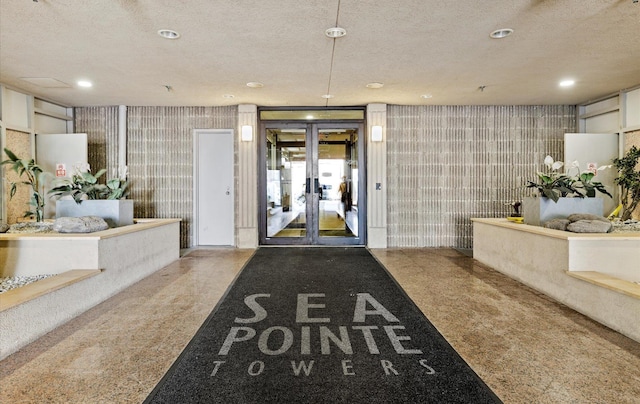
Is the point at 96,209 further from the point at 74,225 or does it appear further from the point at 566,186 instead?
the point at 566,186

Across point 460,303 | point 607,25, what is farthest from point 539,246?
point 607,25

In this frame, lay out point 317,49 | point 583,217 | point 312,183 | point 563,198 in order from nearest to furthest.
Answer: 1. point 583,217
2. point 317,49
3. point 563,198
4. point 312,183

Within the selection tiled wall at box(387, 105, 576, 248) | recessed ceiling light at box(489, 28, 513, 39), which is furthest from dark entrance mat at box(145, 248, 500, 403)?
tiled wall at box(387, 105, 576, 248)

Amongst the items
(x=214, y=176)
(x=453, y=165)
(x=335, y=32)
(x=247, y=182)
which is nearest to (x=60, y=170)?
(x=214, y=176)

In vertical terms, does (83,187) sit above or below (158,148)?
below

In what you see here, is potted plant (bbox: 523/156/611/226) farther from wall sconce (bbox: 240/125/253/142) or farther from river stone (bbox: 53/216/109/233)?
river stone (bbox: 53/216/109/233)

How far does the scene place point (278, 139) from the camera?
23.3ft

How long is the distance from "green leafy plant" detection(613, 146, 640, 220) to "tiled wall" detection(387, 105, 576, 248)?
136 cm

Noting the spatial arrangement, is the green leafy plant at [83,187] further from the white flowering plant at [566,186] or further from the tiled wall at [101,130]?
the white flowering plant at [566,186]

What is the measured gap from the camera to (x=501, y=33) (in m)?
3.62

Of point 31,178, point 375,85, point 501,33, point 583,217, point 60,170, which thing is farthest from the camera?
point 60,170

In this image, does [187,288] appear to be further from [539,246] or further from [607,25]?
[607,25]

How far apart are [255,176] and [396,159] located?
2648 mm

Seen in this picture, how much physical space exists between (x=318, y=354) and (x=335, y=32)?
2.88 meters
